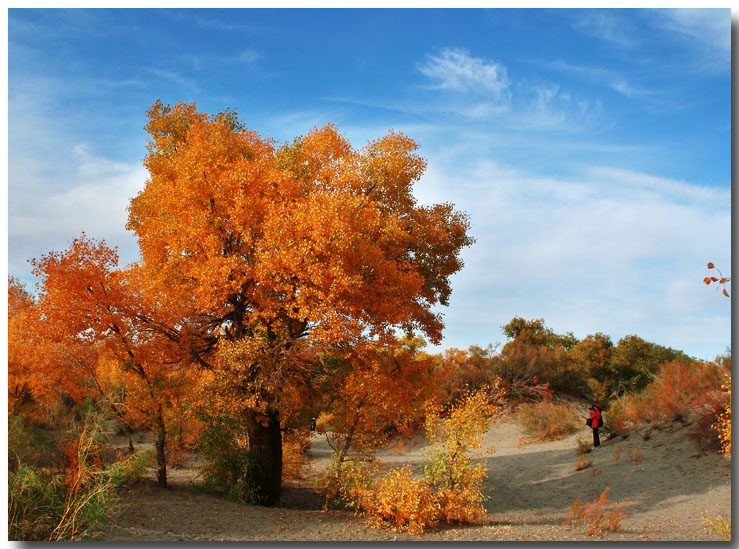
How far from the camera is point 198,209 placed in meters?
10.0

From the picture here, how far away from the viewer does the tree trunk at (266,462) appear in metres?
11.4

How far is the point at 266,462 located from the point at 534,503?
564 cm

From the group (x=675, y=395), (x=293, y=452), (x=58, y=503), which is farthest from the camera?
(x=675, y=395)

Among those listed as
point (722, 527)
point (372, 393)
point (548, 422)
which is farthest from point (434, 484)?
point (548, 422)

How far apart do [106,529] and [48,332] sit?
147 inches

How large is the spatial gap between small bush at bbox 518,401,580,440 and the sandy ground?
4.68ft

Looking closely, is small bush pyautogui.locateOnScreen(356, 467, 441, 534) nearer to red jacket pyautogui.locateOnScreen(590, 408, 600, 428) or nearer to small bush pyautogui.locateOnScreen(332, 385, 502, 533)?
small bush pyautogui.locateOnScreen(332, 385, 502, 533)

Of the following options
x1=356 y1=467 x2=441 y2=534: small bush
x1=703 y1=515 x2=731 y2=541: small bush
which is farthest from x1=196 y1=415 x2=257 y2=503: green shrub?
x1=703 y1=515 x2=731 y2=541: small bush

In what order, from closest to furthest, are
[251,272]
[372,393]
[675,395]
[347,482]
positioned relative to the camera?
1. [251,272]
2. [347,482]
3. [372,393]
4. [675,395]

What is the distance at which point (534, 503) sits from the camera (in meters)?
12.0

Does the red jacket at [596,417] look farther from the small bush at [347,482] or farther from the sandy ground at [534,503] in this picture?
the small bush at [347,482]

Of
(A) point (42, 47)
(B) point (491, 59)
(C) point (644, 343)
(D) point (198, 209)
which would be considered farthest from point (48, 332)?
(C) point (644, 343)

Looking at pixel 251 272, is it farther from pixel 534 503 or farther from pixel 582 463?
pixel 582 463

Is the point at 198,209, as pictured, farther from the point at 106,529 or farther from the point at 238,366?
the point at 106,529
